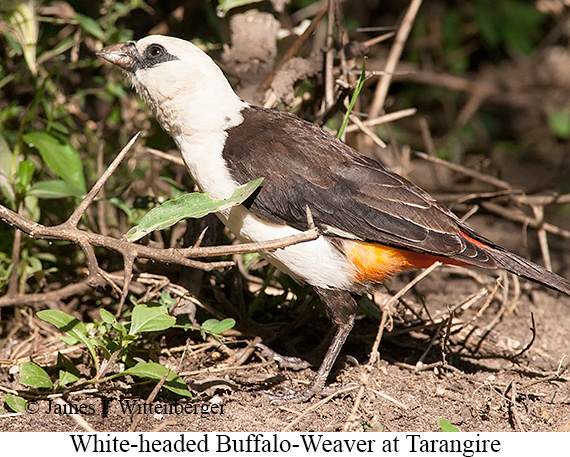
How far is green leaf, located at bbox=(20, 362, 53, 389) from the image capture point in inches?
120

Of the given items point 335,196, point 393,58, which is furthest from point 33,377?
point 393,58

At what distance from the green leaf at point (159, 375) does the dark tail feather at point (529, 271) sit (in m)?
1.55

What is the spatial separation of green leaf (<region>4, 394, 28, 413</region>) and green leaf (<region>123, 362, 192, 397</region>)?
0.48 m

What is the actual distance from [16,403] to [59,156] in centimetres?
139

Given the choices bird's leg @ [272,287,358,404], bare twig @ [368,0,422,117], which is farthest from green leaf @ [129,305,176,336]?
bare twig @ [368,0,422,117]

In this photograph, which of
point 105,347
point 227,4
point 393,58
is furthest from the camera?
point 393,58

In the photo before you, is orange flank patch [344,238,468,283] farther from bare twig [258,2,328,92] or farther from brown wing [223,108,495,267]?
bare twig [258,2,328,92]

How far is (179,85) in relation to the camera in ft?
11.4

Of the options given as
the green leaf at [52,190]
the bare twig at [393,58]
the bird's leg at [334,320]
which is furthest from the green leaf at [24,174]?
the bare twig at [393,58]

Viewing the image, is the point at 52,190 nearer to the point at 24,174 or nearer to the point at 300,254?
the point at 24,174

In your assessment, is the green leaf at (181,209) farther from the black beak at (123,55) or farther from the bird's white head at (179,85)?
the black beak at (123,55)

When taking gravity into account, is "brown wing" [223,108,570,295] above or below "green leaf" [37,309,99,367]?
above

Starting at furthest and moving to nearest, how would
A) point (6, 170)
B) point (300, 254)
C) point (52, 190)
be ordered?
point (6, 170) < point (52, 190) < point (300, 254)
